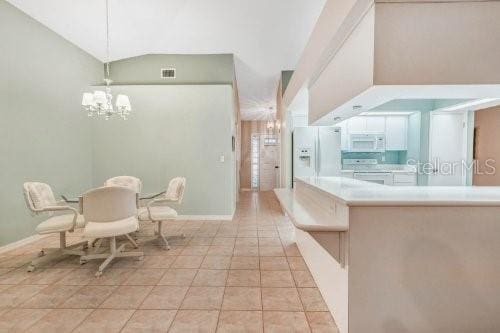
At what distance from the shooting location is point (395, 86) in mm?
1616

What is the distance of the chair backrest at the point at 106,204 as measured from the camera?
2.56m

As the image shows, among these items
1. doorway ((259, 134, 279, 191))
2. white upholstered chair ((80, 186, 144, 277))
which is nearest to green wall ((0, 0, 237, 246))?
white upholstered chair ((80, 186, 144, 277))

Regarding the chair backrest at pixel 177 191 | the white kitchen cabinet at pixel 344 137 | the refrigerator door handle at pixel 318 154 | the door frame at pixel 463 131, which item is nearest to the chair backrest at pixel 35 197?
the chair backrest at pixel 177 191

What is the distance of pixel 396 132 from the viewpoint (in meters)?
5.61

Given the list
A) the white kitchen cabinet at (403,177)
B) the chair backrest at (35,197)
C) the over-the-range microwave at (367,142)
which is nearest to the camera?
the chair backrest at (35,197)

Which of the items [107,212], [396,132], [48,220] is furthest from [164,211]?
[396,132]

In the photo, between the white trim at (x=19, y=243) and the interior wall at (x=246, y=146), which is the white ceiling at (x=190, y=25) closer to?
the white trim at (x=19, y=243)

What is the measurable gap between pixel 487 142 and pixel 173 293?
26.1 ft

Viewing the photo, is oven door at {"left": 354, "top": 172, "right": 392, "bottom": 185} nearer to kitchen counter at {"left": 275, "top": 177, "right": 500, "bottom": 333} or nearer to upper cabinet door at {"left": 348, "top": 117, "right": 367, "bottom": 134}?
upper cabinet door at {"left": 348, "top": 117, "right": 367, "bottom": 134}

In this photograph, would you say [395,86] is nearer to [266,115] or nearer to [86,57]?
[86,57]

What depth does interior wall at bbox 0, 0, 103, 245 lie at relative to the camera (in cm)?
327

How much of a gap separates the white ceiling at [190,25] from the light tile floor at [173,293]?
10.9 feet

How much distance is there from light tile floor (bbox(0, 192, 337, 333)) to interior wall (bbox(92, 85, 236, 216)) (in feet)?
5.27

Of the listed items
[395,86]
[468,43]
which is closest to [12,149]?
[395,86]
